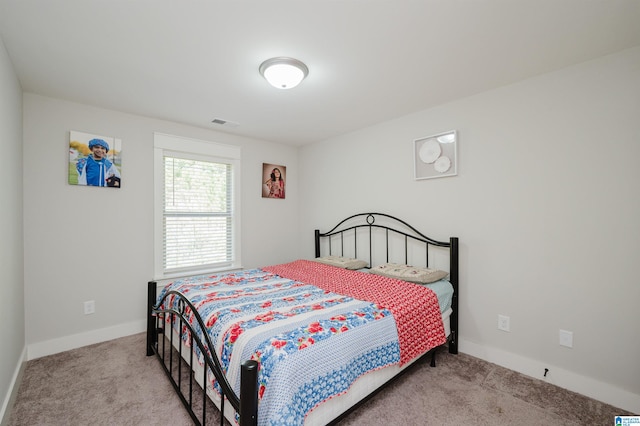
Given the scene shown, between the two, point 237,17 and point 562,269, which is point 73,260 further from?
point 562,269

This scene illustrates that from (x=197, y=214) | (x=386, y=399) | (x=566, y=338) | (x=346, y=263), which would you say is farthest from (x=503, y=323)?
(x=197, y=214)

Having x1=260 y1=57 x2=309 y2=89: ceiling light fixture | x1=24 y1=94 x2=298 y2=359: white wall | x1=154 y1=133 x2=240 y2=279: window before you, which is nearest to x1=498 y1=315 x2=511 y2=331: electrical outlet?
x1=260 y1=57 x2=309 y2=89: ceiling light fixture

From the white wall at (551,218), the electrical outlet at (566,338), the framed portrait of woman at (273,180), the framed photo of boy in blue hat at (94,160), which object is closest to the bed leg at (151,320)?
the framed photo of boy in blue hat at (94,160)

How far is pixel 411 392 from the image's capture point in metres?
2.03

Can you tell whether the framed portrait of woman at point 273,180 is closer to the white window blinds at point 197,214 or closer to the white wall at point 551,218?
the white window blinds at point 197,214

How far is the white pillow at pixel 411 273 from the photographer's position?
2.49 metres

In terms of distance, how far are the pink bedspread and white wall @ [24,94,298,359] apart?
5.99ft

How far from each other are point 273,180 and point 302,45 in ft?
8.23

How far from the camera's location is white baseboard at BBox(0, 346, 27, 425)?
174cm

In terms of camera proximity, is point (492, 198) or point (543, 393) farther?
point (492, 198)

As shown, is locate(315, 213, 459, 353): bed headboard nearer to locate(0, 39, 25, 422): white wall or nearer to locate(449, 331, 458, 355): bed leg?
locate(449, 331, 458, 355): bed leg

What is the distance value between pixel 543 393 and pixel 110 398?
9.90ft

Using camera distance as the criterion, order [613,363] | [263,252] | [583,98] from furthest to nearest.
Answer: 1. [263,252]
2. [583,98]
3. [613,363]

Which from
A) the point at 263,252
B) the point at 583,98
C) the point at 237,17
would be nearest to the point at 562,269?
the point at 583,98
